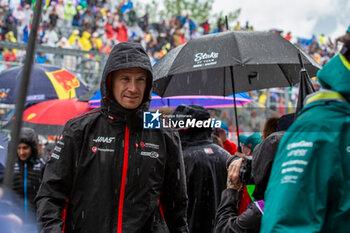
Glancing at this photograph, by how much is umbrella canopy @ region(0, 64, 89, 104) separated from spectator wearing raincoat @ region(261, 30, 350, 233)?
5599 millimetres

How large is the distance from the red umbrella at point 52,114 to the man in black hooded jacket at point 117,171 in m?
3.86

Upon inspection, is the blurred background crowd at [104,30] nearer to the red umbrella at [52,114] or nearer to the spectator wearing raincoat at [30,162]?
the red umbrella at [52,114]

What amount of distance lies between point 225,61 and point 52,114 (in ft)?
11.9

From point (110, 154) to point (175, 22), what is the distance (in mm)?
19293

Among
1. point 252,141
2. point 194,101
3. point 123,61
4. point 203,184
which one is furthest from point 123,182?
point 194,101

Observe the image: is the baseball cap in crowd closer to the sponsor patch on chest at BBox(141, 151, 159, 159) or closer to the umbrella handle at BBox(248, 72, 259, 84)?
the umbrella handle at BBox(248, 72, 259, 84)

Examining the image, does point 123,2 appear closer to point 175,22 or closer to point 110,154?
point 175,22

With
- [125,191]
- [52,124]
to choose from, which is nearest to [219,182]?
[125,191]

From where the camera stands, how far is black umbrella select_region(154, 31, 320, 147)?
3812 millimetres

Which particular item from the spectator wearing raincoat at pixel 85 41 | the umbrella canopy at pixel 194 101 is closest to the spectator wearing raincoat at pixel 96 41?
the spectator wearing raincoat at pixel 85 41

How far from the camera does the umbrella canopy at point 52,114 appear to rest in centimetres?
645

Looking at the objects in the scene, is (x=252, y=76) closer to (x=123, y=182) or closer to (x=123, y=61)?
(x=123, y=61)

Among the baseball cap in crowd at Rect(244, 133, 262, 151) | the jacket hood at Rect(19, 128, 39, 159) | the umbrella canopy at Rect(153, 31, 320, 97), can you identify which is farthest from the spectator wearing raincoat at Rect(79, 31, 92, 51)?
the baseball cap in crowd at Rect(244, 133, 262, 151)

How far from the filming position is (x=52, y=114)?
654cm
